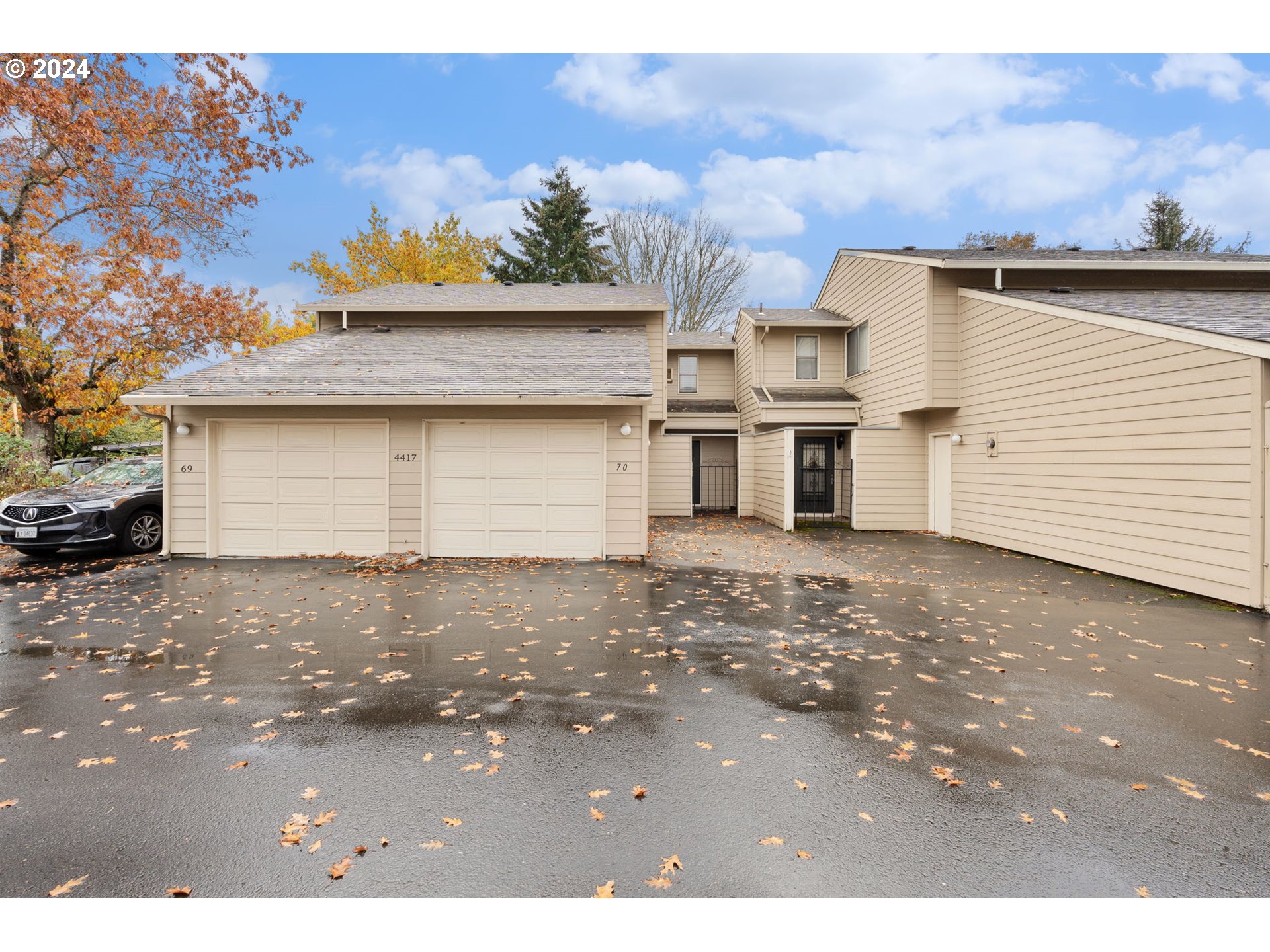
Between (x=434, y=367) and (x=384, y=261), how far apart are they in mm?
15733

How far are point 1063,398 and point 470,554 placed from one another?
9610mm

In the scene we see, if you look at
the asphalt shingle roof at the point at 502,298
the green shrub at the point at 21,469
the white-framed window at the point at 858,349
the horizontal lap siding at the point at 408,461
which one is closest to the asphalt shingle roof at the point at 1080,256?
the white-framed window at the point at 858,349

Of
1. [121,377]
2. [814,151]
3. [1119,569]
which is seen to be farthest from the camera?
[814,151]

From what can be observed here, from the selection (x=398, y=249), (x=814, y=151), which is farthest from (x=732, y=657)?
(x=814, y=151)

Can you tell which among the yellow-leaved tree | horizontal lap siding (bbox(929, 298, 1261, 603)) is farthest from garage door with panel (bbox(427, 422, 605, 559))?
the yellow-leaved tree

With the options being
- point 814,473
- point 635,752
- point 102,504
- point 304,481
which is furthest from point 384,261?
point 635,752

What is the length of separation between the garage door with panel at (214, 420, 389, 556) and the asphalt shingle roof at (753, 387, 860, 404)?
33.5 ft

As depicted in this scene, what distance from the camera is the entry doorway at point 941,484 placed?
12180mm

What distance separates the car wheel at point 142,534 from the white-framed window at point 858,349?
15539 millimetres

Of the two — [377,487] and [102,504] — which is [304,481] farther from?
[102,504]

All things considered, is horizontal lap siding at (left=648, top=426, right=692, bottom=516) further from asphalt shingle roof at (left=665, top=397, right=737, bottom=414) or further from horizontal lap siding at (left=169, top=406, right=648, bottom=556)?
horizontal lap siding at (left=169, top=406, right=648, bottom=556)

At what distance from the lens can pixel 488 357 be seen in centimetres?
1088

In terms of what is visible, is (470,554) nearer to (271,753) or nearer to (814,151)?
(271,753)

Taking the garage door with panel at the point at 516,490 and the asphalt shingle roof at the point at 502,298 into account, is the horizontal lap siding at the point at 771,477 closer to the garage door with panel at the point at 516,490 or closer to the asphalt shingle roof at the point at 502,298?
the asphalt shingle roof at the point at 502,298
